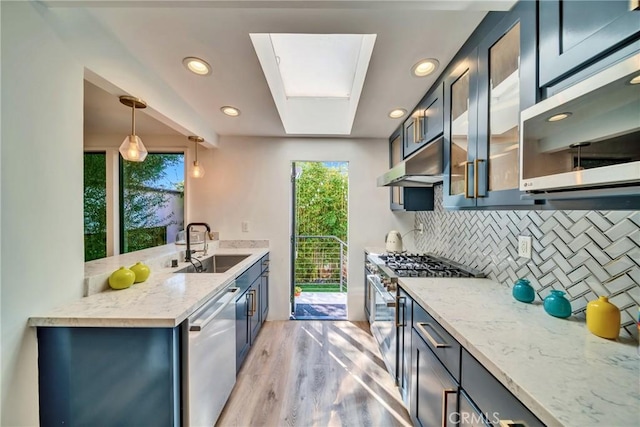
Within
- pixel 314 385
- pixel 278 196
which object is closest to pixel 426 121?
pixel 278 196

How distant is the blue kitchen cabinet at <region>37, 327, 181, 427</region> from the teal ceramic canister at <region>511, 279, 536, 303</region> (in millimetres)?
1685

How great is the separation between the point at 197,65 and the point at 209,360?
6.07 feet

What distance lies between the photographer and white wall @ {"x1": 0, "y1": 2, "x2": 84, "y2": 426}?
101cm

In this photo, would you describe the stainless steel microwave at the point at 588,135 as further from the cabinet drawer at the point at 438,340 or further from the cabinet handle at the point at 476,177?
the cabinet drawer at the point at 438,340

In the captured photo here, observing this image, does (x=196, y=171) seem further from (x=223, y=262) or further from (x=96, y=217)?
(x=96, y=217)

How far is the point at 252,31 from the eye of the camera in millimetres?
1400

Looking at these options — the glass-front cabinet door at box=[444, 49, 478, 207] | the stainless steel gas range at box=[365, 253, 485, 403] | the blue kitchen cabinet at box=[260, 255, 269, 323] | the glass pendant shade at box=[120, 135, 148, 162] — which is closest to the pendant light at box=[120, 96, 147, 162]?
the glass pendant shade at box=[120, 135, 148, 162]

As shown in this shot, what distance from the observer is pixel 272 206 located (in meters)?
3.28

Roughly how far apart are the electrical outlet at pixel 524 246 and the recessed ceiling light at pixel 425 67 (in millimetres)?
1201

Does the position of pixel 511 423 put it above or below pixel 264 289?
above

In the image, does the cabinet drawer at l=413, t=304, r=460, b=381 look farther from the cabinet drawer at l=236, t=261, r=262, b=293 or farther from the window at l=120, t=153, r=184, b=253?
the window at l=120, t=153, r=184, b=253

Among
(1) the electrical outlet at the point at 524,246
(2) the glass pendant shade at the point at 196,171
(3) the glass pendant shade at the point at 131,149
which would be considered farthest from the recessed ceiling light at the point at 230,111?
(1) the electrical outlet at the point at 524,246

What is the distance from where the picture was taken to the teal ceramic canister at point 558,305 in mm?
1091

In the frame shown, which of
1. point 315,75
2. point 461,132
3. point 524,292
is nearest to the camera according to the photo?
point 524,292
